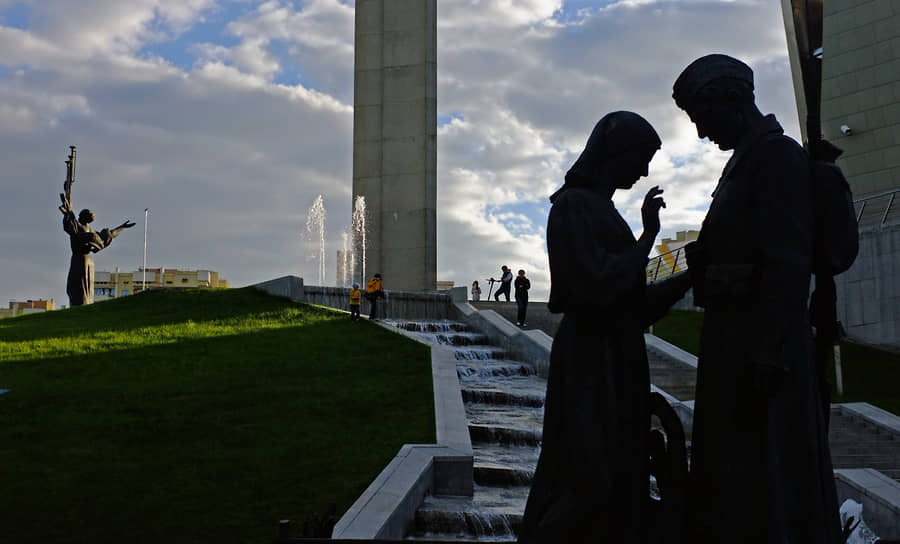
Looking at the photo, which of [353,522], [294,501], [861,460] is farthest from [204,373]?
[861,460]

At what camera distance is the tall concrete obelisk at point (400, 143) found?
103 feet

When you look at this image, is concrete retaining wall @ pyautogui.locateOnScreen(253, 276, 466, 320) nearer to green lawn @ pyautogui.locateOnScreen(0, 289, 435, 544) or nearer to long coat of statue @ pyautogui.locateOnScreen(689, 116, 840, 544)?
green lawn @ pyautogui.locateOnScreen(0, 289, 435, 544)

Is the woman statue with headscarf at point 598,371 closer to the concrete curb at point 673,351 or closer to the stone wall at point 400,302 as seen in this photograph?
the concrete curb at point 673,351

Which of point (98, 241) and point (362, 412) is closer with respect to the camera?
point (362, 412)

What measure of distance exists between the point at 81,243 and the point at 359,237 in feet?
32.8

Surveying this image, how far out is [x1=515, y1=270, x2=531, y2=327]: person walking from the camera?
22891 mm

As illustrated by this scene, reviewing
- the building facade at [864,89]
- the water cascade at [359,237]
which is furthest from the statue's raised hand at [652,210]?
the water cascade at [359,237]

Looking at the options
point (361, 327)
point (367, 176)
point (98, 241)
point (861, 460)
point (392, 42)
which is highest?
point (392, 42)

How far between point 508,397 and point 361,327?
664 centimetres

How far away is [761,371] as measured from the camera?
306 centimetres

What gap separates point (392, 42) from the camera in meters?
32.0

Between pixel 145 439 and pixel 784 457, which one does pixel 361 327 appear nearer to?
pixel 145 439

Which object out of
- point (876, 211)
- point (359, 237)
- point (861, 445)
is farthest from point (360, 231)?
point (861, 445)

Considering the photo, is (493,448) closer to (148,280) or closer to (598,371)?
(598,371)
